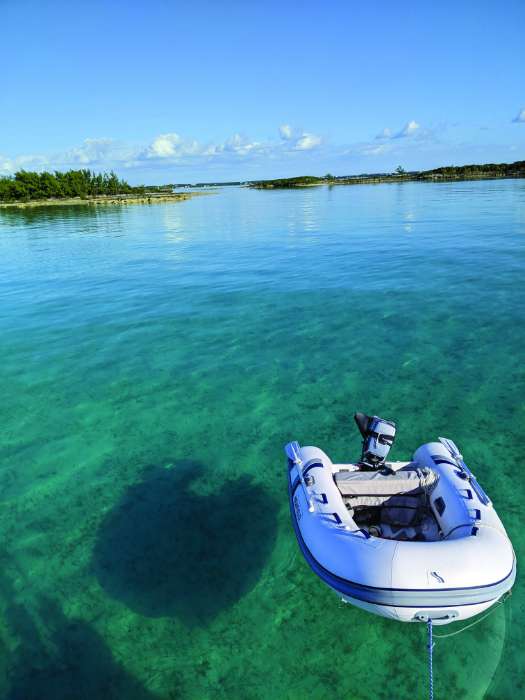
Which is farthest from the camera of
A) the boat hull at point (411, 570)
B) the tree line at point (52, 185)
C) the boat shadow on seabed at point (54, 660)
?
the tree line at point (52, 185)

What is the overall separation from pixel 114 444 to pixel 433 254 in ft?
75.7

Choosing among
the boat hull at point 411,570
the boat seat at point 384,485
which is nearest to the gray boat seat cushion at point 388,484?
the boat seat at point 384,485

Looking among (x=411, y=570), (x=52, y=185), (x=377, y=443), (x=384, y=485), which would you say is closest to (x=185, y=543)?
(x=384, y=485)

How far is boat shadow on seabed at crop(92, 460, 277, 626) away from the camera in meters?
5.80

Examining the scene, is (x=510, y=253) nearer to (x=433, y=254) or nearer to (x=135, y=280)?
(x=433, y=254)

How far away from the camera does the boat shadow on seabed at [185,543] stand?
5.80 meters

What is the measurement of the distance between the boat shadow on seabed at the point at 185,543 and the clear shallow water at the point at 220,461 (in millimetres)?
29

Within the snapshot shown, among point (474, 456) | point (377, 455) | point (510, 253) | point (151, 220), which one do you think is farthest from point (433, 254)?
point (151, 220)

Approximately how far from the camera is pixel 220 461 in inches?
331

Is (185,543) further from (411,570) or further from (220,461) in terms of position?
(411,570)

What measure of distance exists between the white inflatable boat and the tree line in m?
119

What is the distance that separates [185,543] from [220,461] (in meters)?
2.02

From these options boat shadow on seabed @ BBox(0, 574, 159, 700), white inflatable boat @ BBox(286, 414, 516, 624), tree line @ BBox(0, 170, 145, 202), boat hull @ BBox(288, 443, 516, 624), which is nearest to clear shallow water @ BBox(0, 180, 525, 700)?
boat shadow on seabed @ BBox(0, 574, 159, 700)

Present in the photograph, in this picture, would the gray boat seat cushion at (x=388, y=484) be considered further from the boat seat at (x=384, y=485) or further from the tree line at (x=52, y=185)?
the tree line at (x=52, y=185)
